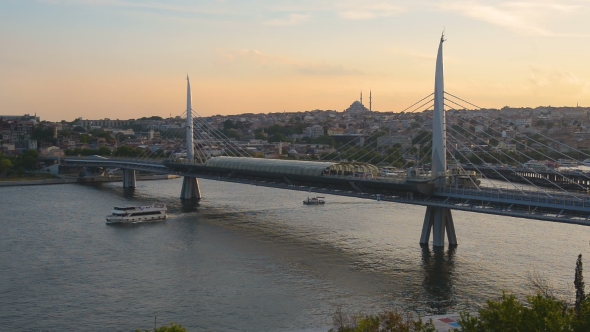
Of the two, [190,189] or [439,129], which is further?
[190,189]

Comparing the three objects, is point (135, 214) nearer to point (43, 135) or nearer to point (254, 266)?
point (254, 266)

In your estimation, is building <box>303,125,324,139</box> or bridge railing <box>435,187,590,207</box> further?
building <box>303,125,324,139</box>

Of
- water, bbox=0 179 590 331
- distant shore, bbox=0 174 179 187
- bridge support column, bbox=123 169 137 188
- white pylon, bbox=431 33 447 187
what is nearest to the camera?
water, bbox=0 179 590 331

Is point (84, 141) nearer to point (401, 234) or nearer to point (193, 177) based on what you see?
point (193, 177)

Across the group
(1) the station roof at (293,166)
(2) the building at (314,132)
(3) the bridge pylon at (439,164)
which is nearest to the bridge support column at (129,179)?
(1) the station roof at (293,166)

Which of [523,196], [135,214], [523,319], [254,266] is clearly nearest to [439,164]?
[523,196]

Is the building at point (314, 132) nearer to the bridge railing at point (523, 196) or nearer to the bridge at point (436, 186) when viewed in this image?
the bridge at point (436, 186)

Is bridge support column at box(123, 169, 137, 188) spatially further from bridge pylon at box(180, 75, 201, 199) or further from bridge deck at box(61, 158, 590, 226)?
bridge deck at box(61, 158, 590, 226)

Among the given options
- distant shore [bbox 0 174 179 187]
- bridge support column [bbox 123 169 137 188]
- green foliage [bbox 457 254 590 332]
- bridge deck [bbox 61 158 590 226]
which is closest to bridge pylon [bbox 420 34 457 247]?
bridge deck [bbox 61 158 590 226]
